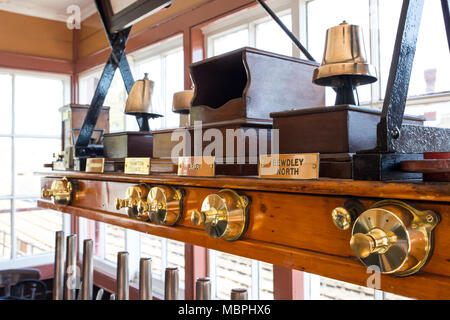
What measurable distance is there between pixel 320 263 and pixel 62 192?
1025 millimetres

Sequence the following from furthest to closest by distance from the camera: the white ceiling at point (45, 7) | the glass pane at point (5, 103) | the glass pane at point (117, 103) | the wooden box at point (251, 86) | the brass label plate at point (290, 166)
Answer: the glass pane at point (5, 103), the white ceiling at point (45, 7), the glass pane at point (117, 103), the wooden box at point (251, 86), the brass label plate at point (290, 166)

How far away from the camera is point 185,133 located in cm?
98

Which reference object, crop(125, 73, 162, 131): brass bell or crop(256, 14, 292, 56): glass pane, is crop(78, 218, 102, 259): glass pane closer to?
crop(256, 14, 292, 56): glass pane

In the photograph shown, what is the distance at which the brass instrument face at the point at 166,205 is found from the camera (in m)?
0.92

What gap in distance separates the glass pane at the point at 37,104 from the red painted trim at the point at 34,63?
0.48ft

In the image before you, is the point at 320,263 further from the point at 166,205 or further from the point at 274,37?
the point at 274,37

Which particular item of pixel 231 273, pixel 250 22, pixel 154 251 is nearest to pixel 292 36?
pixel 250 22

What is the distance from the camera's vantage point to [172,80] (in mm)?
2729

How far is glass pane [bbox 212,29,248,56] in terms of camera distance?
2164mm

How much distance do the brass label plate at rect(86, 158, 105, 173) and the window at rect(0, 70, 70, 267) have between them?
108 inches

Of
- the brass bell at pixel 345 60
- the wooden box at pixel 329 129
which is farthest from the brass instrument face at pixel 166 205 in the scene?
the brass bell at pixel 345 60

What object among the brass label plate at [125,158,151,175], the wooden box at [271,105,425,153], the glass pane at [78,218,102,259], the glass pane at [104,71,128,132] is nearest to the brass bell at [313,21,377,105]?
the wooden box at [271,105,425,153]

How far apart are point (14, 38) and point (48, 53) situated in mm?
301

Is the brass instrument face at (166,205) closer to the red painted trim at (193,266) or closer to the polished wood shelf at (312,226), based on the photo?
the polished wood shelf at (312,226)
